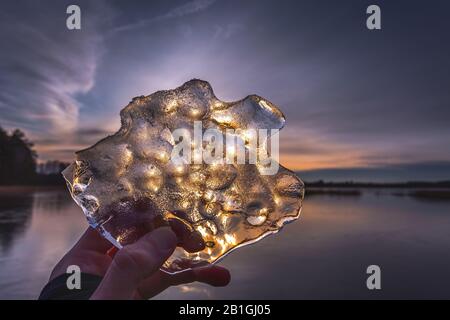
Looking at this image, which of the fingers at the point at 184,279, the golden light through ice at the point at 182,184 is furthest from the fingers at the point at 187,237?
the fingers at the point at 184,279

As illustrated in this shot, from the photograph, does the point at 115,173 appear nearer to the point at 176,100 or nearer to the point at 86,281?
the point at 176,100

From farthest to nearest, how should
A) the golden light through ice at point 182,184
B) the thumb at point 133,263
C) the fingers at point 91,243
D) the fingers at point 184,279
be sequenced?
the fingers at point 91,243
the fingers at point 184,279
the golden light through ice at point 182,184
the thumb at point 133,263

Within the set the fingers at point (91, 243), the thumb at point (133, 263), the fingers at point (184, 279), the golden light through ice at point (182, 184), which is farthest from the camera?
the fingers at point (91, 243)

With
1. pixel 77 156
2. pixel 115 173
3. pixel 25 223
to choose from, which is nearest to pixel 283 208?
pixel 115 173

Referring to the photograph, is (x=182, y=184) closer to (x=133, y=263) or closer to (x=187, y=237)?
(x=187, y=237)

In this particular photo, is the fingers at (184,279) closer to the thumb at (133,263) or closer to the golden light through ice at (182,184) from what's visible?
the golden light through ice at (182,184)

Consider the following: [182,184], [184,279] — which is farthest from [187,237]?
[184,279]
